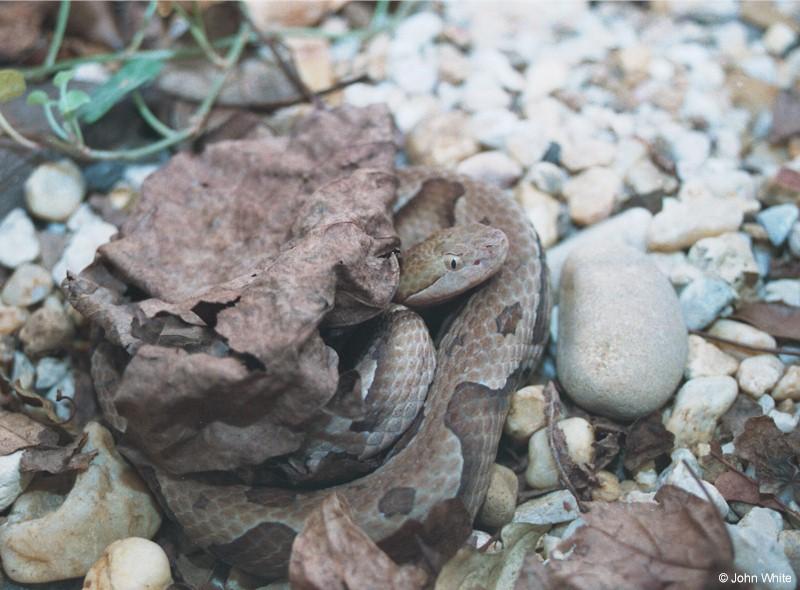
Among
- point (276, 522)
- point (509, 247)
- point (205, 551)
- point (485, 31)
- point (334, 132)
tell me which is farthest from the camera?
point (485, 31)

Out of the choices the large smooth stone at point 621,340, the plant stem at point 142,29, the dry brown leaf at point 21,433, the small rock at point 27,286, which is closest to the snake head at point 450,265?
the large smooth stone at point 621,340

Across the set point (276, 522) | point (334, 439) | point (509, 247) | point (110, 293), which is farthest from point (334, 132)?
point (276, 522)

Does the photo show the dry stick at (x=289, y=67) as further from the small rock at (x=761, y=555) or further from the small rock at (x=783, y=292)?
the small rock at (x=761, y=555)

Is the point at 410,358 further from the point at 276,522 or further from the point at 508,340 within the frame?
the point at 276,522

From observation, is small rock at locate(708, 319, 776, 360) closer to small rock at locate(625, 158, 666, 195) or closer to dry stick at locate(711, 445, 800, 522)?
dry stick at locate(711, 445, 800, 522)

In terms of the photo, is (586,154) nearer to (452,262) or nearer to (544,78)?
(544,78)

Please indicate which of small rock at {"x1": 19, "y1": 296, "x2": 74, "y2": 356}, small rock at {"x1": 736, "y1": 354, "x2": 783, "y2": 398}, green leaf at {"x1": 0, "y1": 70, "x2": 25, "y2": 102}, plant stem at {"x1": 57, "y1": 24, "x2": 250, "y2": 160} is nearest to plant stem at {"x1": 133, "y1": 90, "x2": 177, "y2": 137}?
plant stem at {"x1": 57, "y1": 24, "x2": 250, "y2": 160}
